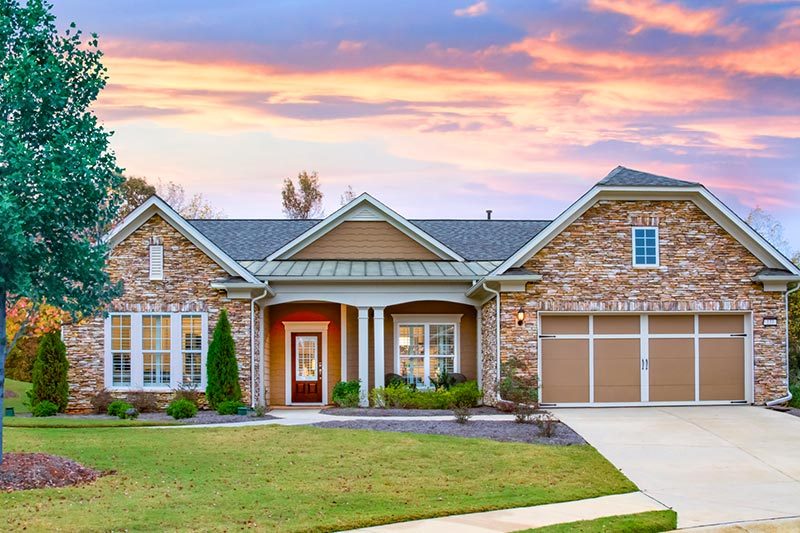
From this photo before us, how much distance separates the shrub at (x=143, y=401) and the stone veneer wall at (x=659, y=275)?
8662 mm

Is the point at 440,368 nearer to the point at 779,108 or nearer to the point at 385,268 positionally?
the point at 385,268

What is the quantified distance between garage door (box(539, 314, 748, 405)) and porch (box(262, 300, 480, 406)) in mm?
3502

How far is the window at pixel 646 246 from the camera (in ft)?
71.8

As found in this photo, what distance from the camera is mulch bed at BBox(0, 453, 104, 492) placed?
12.0 meters

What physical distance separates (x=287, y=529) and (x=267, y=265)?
1506 centimetres

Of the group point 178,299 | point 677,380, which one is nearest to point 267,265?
point 178,299

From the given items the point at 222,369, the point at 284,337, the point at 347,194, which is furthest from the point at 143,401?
the point at 347,194

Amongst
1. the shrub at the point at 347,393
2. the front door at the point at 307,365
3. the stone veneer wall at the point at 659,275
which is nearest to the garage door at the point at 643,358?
the stone veneer wall at the point at 659,275

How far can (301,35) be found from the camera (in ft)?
70.1

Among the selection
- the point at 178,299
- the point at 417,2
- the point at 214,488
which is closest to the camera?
the point at 214,488

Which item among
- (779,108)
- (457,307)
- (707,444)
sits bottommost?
(707,444)

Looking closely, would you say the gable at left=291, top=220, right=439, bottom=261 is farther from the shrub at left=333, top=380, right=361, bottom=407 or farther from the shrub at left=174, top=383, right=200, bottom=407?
the shrub at left=174, top=383, right=200, bottom=407

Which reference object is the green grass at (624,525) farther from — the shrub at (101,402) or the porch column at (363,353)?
the shrub at (101,402)

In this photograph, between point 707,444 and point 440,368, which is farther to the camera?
point 440,368
